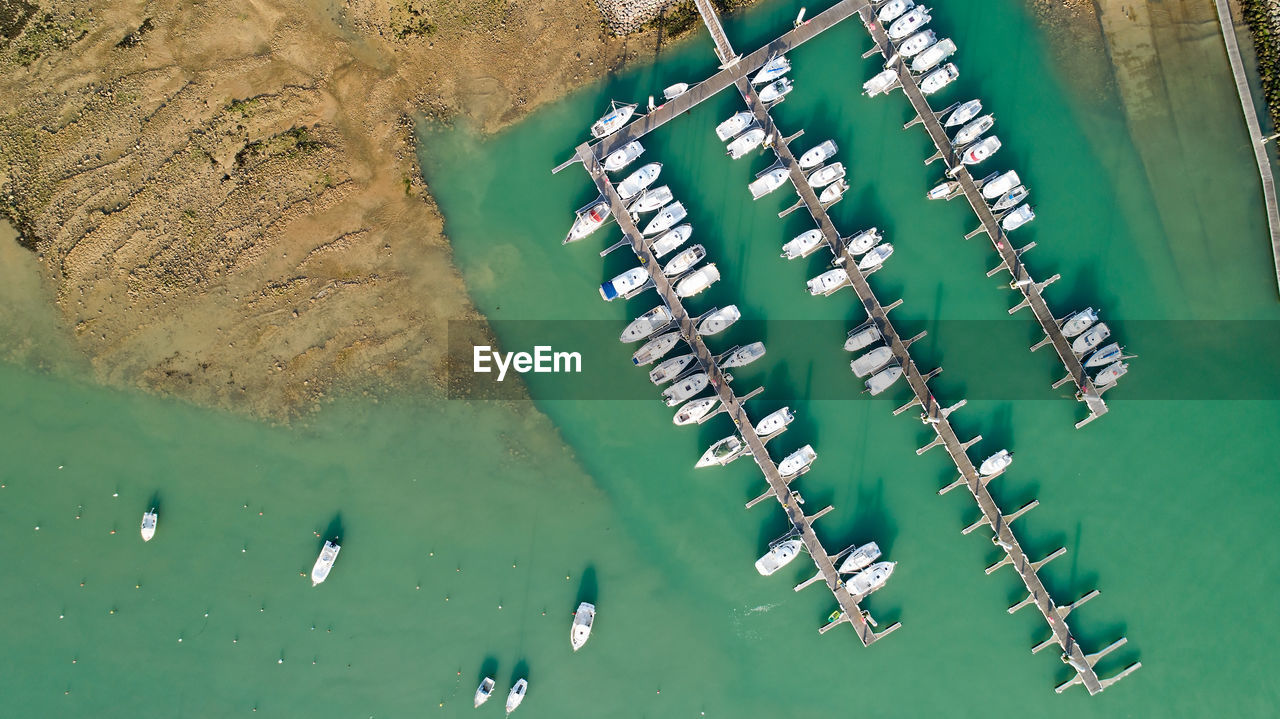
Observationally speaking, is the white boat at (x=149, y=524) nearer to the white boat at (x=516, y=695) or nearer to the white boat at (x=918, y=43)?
the white boat at (x=516, y=695)

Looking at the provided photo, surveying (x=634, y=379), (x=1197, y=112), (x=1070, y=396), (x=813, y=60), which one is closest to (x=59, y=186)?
(x=634, y=379)

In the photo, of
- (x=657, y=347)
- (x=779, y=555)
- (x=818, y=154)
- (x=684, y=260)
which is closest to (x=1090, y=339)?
(x=818, y=154)

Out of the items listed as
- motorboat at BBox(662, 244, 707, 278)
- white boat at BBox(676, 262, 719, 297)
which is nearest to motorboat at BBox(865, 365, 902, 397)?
white boat at BBox(676, 262, 719, 297)

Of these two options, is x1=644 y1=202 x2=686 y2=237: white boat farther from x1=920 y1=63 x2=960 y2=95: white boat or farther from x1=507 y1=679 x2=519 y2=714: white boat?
x1=507 y1=679 x2=519 y2=714: white boat

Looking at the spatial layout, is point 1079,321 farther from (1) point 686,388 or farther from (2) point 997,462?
(1) point 686,388

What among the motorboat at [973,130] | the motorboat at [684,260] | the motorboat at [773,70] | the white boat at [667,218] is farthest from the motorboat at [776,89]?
the motorboat at [973,130]

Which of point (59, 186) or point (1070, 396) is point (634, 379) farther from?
point (59, 186)
